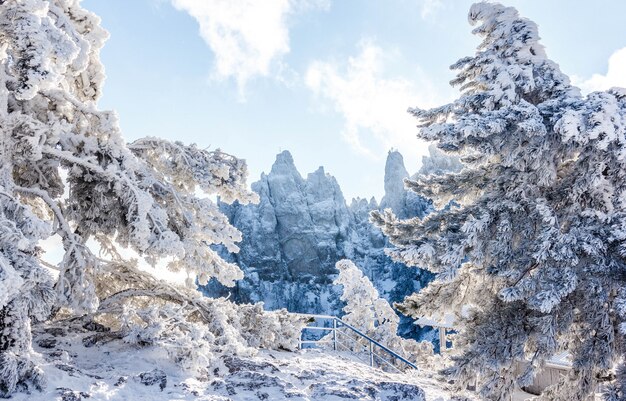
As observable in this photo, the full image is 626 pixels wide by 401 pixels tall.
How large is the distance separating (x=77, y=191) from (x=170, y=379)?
140 inches

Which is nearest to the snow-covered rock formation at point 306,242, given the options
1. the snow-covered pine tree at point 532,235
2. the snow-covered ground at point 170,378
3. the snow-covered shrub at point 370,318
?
the snow-covered shrub at point 370,318

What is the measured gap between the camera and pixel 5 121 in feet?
19.9

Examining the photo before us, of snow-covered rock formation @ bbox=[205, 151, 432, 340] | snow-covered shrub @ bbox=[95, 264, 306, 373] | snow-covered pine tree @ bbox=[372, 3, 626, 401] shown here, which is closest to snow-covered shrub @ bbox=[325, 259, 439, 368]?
snow-covered shrub @ bbox=[95, 264, 306, 373]

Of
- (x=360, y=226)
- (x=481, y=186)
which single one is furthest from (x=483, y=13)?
(x=360, y=226)

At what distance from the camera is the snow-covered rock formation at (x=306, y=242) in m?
71.3

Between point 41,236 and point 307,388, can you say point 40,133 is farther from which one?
point 307,388

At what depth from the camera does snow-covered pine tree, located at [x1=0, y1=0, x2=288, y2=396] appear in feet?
16.0

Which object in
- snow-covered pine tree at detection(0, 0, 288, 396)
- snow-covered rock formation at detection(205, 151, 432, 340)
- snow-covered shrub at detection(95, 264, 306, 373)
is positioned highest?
snow-covered rock formation at detection(205, 151, 432, 340)

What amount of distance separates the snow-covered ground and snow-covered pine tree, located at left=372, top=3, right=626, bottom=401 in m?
1.66

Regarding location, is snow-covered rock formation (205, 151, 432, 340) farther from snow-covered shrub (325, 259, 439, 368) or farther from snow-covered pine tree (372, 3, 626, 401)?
snow-covered pine tree (372, 3, 626, 401)

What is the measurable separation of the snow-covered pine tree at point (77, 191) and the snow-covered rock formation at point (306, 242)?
62.2 m

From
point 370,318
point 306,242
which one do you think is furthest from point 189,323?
point 306,242

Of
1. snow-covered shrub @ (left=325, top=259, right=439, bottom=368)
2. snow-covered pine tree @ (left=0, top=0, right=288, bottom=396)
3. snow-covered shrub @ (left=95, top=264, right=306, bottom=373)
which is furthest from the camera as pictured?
snow-covered shrub @ (left=325, top=259, right=439, bottom=368)

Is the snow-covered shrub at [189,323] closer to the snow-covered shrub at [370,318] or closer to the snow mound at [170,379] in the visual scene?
the snow mound at [170,379]
